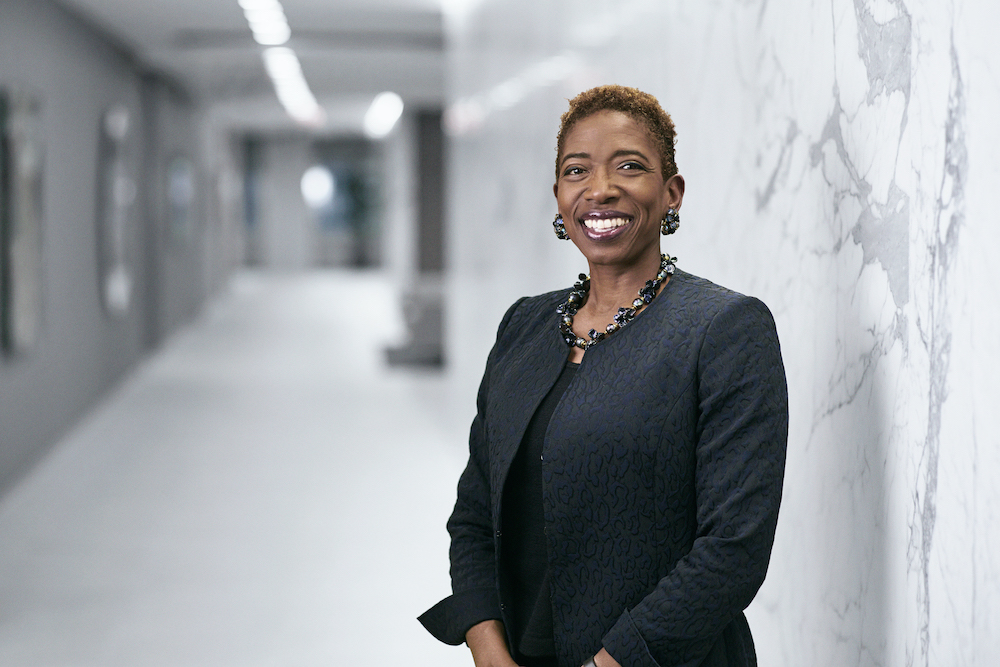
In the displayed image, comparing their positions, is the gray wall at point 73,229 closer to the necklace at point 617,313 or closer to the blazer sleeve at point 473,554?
the blazer sleeve at point 473,554

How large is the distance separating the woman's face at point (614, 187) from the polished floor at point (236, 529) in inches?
111

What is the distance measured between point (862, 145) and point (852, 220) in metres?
0.14

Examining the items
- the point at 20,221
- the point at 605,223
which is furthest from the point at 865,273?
the point at 20,221

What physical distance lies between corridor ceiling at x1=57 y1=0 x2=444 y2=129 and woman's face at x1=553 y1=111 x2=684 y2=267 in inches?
307

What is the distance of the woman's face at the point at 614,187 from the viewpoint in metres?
1.64

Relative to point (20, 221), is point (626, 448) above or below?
below

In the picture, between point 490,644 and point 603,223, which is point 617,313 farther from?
point 490,644

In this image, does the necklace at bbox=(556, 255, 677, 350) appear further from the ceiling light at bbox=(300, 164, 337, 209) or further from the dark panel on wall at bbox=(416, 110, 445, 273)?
the ceiling light at bbox=(300, 164, 337, 209)

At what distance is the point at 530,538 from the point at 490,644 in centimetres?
21

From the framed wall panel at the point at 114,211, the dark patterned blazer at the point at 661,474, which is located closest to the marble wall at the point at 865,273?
the dark patterned blazer at the point at 661,474

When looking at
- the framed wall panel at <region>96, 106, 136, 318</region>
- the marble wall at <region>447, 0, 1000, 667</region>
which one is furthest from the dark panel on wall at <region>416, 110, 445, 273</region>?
the marble wall at <region>447, 0, 1000, 667</region>

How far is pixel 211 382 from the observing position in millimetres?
11383

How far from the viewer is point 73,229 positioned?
902 centimetres

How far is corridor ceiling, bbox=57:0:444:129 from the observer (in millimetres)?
9297
